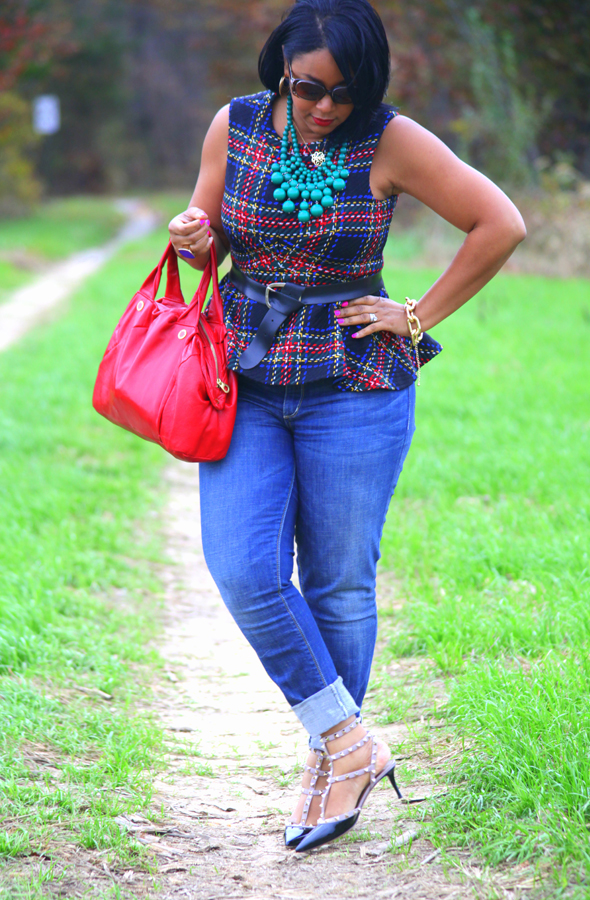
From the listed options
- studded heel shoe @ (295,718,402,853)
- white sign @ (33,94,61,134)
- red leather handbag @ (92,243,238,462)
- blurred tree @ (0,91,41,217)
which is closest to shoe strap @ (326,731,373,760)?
studded heel shoe @ (295,718,402,853)

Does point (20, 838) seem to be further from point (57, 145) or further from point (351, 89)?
point (57, 145)

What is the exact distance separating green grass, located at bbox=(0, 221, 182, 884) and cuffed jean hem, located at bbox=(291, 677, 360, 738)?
0.54 metres

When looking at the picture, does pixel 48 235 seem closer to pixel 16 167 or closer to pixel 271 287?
pixel 16 167

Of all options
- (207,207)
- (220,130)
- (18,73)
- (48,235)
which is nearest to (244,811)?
(207,207)

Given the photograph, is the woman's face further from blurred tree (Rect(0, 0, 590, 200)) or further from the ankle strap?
blurred tree (Rect(0, 0, 590, 200))

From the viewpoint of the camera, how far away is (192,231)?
2.20 m

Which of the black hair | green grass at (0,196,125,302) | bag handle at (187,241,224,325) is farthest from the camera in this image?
green grass at (0,196,125,302)

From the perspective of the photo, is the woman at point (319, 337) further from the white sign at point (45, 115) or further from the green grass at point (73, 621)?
the white sign at point (45, 115)

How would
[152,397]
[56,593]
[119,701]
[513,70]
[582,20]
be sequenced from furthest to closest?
[513,70] → [582,20] → [56,593] → [119,701] → [152,397]

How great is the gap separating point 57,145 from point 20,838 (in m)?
42.6

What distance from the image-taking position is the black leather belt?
213 centimetres

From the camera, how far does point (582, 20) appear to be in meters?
12.5

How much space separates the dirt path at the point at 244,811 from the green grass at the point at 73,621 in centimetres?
10

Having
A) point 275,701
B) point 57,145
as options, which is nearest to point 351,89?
point 275,701
